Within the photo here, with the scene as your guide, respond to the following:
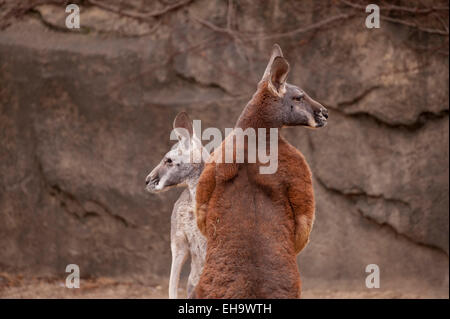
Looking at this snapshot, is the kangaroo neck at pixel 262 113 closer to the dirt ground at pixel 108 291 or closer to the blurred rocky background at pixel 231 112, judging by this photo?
the blurred rocky background at pixel 231 112

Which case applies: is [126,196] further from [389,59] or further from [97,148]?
[389,59]

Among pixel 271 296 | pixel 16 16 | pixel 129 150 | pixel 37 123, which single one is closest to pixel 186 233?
pixel 271 296

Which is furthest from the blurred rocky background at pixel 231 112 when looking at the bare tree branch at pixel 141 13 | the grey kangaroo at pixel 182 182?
the grey kangaroo at pixel 182 182

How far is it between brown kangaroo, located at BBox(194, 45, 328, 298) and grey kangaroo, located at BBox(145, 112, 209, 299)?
612 mm

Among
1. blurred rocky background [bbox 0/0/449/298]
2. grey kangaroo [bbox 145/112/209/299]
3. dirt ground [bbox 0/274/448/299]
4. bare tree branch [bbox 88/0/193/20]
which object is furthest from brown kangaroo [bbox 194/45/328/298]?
bare tree branch [bbox 88/0/193/20]

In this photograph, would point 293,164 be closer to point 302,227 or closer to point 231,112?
point 302,227

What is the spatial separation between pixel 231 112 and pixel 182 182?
8.95ft

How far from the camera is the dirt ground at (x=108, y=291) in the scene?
6.44 meters

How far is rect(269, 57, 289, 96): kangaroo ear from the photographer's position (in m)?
3.10

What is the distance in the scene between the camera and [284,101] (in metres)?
3.23

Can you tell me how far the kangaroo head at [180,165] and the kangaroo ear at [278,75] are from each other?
0.78 meters

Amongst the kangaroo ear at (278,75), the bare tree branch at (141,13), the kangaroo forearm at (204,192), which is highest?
the bare tree branch at (141,13)

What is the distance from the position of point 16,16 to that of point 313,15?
2899mm

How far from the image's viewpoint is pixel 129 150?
658 cm
